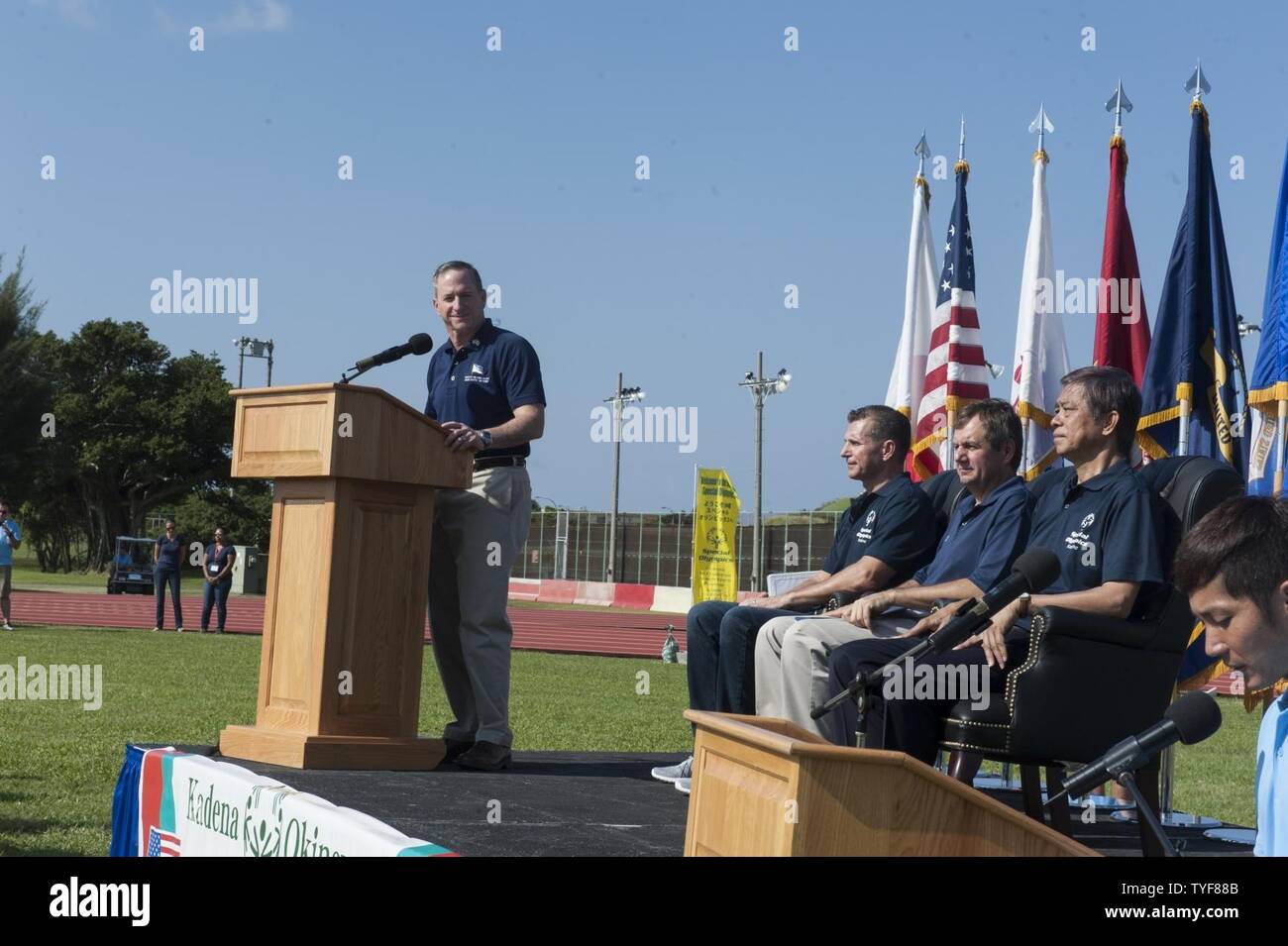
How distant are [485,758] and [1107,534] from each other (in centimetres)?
276

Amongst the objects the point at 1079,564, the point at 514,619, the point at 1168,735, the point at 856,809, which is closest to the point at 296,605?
the point at 1079,564

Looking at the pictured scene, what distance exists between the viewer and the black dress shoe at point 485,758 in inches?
232

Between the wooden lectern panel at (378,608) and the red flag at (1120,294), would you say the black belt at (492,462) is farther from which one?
the red flag at (1120,294)

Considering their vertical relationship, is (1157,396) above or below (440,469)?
above

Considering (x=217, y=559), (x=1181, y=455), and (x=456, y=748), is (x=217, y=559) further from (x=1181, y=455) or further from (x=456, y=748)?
(x=1181, y=455)

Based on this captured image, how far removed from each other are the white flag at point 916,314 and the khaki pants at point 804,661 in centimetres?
617

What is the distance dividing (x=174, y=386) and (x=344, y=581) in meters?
61.4

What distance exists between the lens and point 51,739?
923 centimetres

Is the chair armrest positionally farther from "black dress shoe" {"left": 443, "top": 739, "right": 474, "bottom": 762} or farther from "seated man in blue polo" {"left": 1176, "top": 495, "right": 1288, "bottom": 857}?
"black dress shoe" {"left": 443, "top": 739, "right": 474, "bottom": 762}

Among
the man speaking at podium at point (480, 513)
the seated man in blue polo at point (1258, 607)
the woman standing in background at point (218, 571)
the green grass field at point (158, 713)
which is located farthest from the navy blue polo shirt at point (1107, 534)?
the woman standing in background at point (218, 571)

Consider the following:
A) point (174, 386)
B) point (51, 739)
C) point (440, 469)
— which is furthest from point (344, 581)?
point (174, 386)

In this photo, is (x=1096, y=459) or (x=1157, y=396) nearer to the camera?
(x=1096, y=459)

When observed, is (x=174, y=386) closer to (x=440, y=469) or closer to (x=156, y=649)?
(x=156, y=649)
